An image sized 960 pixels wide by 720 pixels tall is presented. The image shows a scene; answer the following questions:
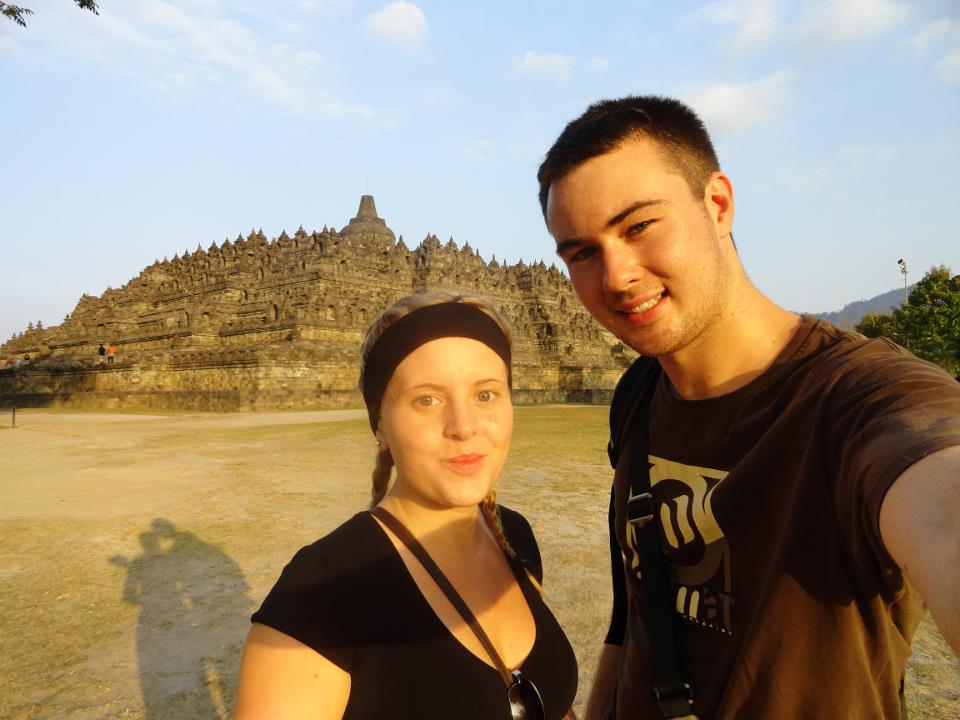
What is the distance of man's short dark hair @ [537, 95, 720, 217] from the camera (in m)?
1.56

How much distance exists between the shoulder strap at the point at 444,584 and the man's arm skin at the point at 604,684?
69 centimetres

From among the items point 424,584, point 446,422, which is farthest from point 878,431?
point 424,584

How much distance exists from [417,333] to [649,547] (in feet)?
2.65

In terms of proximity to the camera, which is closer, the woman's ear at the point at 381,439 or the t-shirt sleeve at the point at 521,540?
the woman's ear at the point at 381,439

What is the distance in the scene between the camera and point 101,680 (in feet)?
10.1

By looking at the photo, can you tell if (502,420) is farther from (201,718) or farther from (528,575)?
(201,718)

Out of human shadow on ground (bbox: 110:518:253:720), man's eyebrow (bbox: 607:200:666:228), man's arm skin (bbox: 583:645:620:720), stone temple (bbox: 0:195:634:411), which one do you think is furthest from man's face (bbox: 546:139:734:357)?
stone temple (bbox: 0:195:634:411)

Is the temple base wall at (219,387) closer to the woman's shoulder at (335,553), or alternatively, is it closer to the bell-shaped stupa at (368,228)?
the bell-shaped stupa at (368,228)

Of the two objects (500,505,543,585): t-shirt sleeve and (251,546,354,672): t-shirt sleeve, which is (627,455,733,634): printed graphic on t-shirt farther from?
(251,546,354,672): t-shirt sleeve

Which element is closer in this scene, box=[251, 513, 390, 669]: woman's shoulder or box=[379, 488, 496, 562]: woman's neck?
box=[251, 513, 390, 669]: woman's shoulder

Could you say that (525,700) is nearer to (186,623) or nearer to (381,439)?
(381,439)

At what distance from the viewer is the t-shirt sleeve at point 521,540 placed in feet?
6.04

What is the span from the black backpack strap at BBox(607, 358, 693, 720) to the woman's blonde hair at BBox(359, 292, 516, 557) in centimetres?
40

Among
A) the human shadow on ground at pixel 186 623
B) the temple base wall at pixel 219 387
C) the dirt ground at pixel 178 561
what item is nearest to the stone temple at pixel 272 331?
the temple base wall at pixel 219 387
